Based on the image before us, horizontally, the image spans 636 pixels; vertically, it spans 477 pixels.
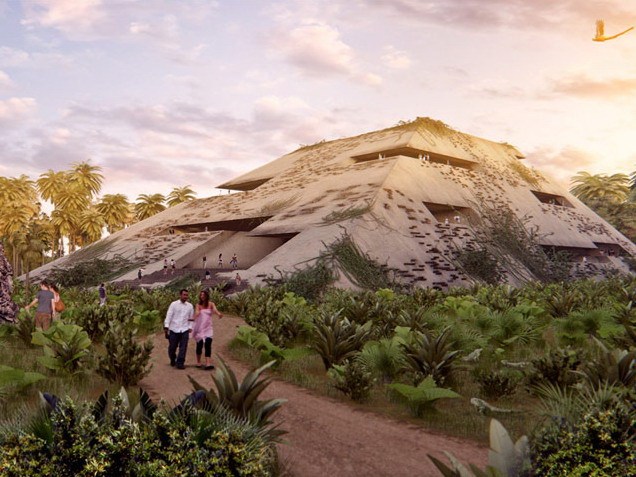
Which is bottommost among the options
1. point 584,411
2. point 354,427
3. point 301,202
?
point 354,427

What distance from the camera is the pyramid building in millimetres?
29031

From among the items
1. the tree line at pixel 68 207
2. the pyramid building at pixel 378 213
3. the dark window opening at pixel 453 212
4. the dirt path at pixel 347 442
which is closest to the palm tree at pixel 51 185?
the tree line at pixel 68 207

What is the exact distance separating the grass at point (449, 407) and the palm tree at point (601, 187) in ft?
231

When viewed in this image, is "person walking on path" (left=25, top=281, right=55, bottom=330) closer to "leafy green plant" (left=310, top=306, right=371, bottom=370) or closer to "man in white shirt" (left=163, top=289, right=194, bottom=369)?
"man in white shirt" (left=163, top=289, right=194, bottom=369)

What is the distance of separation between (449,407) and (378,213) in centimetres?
2321

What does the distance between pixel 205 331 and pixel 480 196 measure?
33.2m

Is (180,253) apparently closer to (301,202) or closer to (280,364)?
(301,202)

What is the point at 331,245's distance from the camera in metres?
27.3

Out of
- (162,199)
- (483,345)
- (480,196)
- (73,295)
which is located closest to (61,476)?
(483,345)

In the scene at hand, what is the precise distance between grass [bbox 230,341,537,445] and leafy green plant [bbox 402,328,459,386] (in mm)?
401

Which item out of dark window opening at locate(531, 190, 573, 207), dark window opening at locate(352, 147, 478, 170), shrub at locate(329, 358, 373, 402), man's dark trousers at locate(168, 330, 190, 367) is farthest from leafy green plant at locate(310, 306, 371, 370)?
dark window opening at locate(531, 190, 573, 207)

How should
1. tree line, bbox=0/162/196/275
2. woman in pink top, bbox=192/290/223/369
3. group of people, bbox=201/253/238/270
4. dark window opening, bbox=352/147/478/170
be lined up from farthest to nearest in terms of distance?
1. tree line, bbox=0/162/196/275
2. dark window opening, bbox=352/147/478/170
3. group of people, bbox=201/253/238/270
4. woman in pink top, bbox=192/290/223/369

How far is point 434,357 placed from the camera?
923cm

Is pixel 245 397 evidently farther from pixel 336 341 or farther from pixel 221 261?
pixel 221 261
